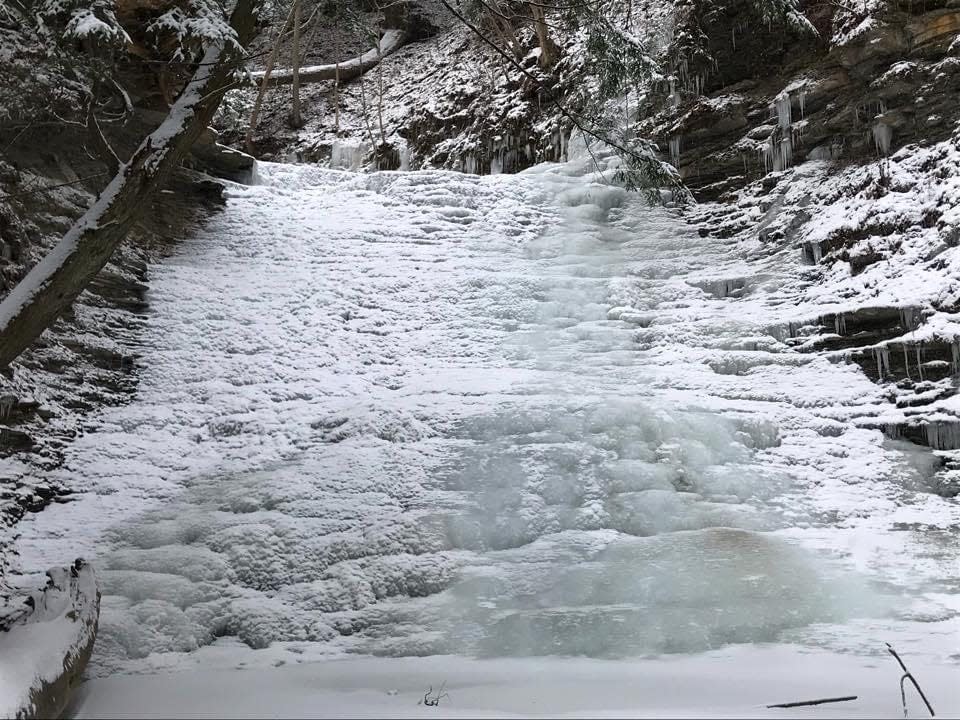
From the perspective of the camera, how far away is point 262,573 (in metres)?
4.52

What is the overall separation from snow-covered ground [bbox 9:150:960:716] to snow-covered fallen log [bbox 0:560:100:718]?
0.18 metres

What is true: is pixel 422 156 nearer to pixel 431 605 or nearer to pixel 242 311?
pixel 242 311

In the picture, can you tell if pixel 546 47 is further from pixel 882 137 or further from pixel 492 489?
pixel 492 489

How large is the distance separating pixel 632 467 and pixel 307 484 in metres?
2.38

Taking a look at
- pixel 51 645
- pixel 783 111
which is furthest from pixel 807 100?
pixel 51 645

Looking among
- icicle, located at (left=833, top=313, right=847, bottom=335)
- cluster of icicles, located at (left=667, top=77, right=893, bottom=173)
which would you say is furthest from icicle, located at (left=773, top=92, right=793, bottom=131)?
icicle, located at (left=833, top=313, right=847, bottom=335)

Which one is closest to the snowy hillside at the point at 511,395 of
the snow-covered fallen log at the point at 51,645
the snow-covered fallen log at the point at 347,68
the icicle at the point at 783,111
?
the snow-covered fallen log at the point at 51,645

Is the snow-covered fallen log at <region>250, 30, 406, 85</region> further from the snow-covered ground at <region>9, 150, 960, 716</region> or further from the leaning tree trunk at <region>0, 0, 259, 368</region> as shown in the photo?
the leaning tree trunk at <region>0, 0, 259, 368</region>

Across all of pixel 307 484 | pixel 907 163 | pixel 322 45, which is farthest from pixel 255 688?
pixel 322 45

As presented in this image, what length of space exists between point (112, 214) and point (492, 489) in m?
3.00

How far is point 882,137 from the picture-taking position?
934 cm

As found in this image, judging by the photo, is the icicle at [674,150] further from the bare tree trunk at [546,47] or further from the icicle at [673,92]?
the bare tree trunk at [546,47]

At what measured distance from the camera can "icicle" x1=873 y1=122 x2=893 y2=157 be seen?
30.4 ft

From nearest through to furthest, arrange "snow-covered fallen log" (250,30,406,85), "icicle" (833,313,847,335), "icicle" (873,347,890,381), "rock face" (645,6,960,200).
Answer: "icicle" (873,347,890,381), "icicle" (833,313,847,335), "rock face" (645,6,960,200), "snow-covered fallen log" (250,30,406,85)
